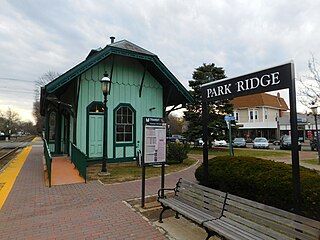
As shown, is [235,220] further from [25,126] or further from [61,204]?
[25,126]

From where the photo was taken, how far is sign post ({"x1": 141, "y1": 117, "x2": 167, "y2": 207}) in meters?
5.68

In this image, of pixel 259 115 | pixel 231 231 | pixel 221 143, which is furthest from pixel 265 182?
pixel 259 115

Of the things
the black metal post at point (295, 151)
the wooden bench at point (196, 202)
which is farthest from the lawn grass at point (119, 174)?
the black metal post at point (295, 151)

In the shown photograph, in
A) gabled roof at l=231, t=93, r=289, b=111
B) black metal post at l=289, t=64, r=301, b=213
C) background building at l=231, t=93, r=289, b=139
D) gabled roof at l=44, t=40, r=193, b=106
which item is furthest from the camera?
gabled roof at l=231, t=93, r=289, b=111

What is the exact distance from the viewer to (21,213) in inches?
208

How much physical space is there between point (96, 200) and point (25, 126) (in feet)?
428

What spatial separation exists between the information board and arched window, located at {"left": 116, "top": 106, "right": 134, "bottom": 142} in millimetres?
6387

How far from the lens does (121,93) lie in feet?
39.9

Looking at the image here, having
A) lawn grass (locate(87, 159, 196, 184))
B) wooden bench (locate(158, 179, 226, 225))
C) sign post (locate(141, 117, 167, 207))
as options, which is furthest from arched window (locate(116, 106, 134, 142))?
wooden bench (locate(158, 179, 226, 225))

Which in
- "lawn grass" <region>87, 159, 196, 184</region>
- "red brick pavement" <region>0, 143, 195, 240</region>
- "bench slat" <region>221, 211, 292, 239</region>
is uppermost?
"bench slat" <region>221, 211, 292, 239</region>

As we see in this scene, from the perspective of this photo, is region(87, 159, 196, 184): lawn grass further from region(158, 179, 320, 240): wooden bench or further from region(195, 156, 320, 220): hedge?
region(158, 179, 320, 240): wooden bench

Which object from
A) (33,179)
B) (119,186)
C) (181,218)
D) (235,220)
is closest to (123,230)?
(181,218)

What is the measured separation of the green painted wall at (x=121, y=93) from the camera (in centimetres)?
1117

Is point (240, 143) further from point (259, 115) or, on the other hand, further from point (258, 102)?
point (258, 102)
